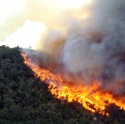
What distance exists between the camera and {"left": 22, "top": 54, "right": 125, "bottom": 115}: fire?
56.6 meters

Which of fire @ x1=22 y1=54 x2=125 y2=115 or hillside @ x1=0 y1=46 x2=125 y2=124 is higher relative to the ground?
fire @ x1=22 y1=54 x2=125 y2=115

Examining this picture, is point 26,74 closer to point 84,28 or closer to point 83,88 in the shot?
point 83,88

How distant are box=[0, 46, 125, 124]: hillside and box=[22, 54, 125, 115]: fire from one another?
102 cm

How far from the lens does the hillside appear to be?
51.4 metres

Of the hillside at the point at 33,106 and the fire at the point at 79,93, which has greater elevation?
the fire at the point at 79,93

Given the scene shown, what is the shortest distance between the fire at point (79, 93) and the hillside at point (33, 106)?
1.02 metres

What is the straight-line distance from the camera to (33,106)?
179 ft

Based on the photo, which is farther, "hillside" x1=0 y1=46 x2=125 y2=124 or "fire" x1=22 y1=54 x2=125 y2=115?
"fire" x1=22 y1=54 x2=125 y2=115

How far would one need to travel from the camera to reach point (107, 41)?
67438mm

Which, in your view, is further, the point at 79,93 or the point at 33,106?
the point at 79,93

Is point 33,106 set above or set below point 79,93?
below

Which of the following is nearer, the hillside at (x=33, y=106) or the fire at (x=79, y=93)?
the hillside at (x=33, y=106)

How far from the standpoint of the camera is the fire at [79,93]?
5662 cm

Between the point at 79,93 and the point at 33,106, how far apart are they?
8.03m
